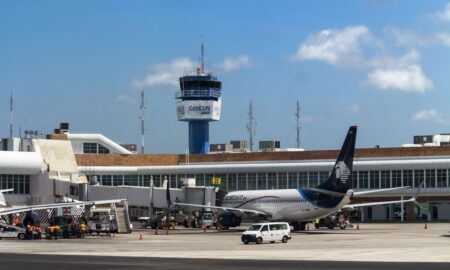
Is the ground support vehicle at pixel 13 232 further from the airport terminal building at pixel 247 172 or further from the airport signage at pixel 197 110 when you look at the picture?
the airport signage at pixel 197 110

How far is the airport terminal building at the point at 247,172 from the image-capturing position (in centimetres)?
11362

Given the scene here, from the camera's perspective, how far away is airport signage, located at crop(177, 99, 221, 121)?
16800 cm

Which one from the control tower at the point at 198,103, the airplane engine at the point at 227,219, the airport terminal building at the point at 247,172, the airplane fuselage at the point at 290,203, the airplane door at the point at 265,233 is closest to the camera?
the airplane door at the point at 265,233

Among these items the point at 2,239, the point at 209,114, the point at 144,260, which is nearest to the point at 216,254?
the point at 144,260

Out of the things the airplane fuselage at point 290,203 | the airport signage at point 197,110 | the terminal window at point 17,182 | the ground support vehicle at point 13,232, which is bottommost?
the ground support vehicle at point 13,232

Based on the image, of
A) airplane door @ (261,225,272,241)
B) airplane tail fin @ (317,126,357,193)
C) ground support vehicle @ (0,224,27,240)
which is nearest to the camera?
airplane door @ (261,225,272,241)

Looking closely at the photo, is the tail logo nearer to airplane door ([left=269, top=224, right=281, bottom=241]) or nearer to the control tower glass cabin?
airplane door ([left=269, top=224, right=281, bottom=241])

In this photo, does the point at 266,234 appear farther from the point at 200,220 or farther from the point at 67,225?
the point at 200,220

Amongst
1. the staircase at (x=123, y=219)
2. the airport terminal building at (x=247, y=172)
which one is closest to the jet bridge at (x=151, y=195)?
the airport terminal building at (x=247, y=172)

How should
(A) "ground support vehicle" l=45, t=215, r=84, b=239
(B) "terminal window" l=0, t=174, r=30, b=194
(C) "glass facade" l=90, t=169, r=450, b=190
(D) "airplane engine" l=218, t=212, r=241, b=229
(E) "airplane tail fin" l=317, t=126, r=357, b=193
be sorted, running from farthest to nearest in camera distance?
(B) "terminal window" l=0, t=174, r=30, b=194 < (C) "glass facade" l=90, t=169, r=450, b=190 < (D) "airplane engine" l=218, t=212, r=241, b=229 < (E) "airplane tail fin" l=317, t=126, r=357, b=193 < (A) "ground support vehicle" l=45, t=215, r=84, b=239

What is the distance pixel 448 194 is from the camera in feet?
372

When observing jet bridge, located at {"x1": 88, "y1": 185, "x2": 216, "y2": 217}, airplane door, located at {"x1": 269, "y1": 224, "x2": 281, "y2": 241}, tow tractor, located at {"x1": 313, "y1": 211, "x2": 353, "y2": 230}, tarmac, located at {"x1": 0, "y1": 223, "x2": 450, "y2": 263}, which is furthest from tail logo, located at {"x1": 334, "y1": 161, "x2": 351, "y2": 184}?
jet bridge, located at {"x1": 88, "y1": 185, "x2": 216, "y2": 217}

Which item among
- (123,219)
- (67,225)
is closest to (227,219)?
(123,219)

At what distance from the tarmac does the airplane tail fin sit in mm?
7235
